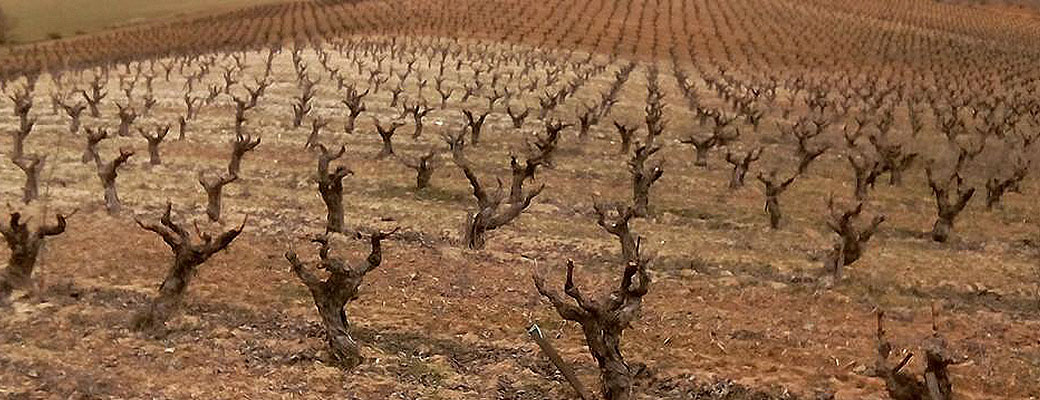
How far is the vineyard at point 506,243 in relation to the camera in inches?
566

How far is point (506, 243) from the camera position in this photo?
21047 millimetres

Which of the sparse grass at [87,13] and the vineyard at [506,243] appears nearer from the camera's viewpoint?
the vineyard at [506,243]

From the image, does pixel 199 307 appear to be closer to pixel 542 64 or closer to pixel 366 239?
pixel 366 239

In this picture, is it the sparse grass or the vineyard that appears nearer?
the vineyard

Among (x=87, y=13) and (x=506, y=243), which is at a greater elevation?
(x=506, y=243)

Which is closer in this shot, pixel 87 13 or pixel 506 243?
pixel 506 243

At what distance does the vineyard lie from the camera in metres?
14.4

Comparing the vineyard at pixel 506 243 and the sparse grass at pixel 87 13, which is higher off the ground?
the vineyard at pixel 506 243

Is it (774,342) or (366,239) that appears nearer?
(774,342)

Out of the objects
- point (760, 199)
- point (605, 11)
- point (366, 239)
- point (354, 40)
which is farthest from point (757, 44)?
point (366, 239)

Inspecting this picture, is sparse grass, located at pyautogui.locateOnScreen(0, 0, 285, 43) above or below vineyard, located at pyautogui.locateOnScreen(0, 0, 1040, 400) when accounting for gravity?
below

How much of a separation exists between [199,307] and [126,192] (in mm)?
9072

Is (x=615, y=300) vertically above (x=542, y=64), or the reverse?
(x=615, y=300)

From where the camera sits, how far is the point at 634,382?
14.4 m
